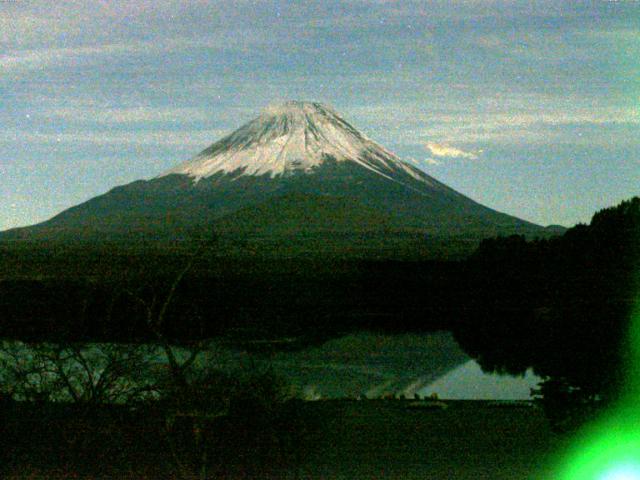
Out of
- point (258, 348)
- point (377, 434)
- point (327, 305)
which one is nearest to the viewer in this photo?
point (377, 434)

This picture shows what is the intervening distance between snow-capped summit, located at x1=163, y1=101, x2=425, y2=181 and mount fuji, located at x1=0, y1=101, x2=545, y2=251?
0.70 feet

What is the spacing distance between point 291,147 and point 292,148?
712 millimetres

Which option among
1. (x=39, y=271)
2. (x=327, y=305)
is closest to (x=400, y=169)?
(x=39, y=271)

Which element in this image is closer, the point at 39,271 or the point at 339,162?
the point at 39,271

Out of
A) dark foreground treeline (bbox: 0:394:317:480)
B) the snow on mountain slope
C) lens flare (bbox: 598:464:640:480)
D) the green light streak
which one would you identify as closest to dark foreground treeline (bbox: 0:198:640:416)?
dark foreground treeline (bbox: 0:394:317:480)

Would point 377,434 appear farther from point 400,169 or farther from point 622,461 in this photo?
point 400,169

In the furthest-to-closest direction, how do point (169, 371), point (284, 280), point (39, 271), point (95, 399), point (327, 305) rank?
point (39, 271) → point (284, 280) → point (327, 305) → point (95, 399) → point (169, 371)

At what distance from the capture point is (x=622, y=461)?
756 cm

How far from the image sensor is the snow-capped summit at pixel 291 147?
554 feet

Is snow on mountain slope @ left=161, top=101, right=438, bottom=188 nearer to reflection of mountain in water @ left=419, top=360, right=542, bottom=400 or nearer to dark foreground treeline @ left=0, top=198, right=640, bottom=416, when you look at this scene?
dark foreground treeline @ left=0, top=198, right=640, bottom=416

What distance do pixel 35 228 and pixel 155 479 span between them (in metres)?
138

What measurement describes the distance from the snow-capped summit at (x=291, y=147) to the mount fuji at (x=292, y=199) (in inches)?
8.4

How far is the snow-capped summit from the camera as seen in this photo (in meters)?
169

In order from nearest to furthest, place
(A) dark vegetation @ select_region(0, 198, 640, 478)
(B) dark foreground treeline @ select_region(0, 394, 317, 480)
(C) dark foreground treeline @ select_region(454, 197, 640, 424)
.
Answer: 1. (A) dark vegetation @ select_region(0, 198, 640, 478)
2. (B) dark foreground treeline @ select_region(0, 394, 317, 480)
3. (C) dark foreground treeline @ select_region(454, 197, 640, 424)
